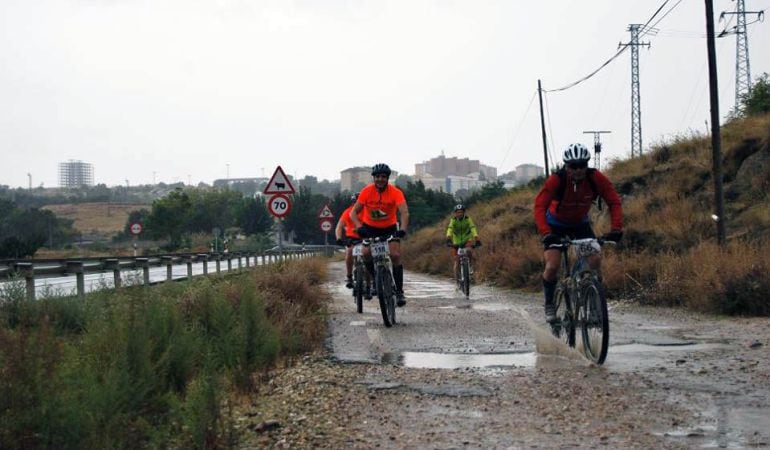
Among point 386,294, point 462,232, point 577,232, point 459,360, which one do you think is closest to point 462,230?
point 462,232

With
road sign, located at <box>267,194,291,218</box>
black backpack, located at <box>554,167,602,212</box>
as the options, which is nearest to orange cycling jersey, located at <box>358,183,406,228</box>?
black backpack, located at <box>554,167,602,212</box>

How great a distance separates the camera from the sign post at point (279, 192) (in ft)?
73.6

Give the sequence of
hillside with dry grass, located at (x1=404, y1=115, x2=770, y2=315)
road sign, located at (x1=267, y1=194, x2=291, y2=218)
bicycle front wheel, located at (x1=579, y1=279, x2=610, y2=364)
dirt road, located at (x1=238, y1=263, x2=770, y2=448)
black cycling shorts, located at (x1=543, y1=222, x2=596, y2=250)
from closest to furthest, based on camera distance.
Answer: dirt road, located at (x1=238, y1=263, x2=770, y2=448), bicycle front wheel, located at (x1=579, y1=279, x2=610, y2=364), black cycling shorts, located at (x1=543, y1=222, x2=596, y2=250), hillside with dry grass, located at (x1=404, y1=115, x2=770, y2=315), road sign, located at (x1=267, y1=194, x2=291, y2=218)

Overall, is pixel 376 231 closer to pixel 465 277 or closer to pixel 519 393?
pixel 465 277

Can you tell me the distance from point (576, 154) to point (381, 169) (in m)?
4.23

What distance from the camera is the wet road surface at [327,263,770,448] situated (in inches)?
207

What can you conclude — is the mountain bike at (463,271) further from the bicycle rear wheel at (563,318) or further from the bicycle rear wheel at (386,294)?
the bicycle rear wheel at (563,318)

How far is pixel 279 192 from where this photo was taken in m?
22.4

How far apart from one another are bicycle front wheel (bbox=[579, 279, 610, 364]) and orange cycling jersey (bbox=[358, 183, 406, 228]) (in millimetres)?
4381

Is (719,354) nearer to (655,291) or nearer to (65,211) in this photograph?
(655,291)

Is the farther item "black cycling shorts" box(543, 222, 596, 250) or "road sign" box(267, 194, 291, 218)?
"road sign" box(267, 194, 291, 218)

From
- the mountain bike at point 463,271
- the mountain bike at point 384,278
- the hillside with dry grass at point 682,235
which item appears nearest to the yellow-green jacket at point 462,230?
the mountain bike at point 463,271

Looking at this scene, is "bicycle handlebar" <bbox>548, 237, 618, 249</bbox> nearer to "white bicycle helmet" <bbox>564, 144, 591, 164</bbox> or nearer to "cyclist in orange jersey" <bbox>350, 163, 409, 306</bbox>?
"white bicycle helmet" <bbox>564, 144, 591, 164</bbox>

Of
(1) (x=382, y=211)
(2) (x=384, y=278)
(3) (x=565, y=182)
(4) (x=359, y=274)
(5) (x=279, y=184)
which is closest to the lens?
(3) (x=565, y=182)
